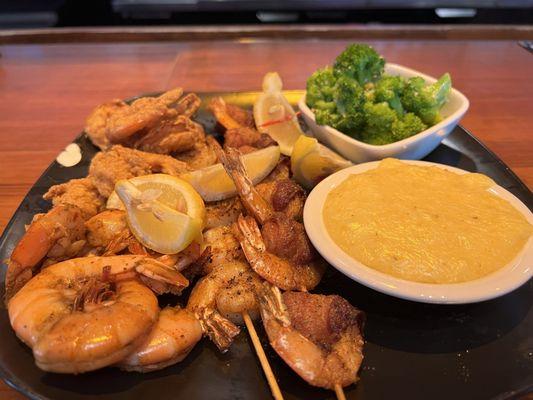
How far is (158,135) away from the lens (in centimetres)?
311

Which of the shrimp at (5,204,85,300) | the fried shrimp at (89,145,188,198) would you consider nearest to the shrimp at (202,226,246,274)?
the fried shrimp at (89,145,188,198)

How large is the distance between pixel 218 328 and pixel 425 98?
6.97 feet

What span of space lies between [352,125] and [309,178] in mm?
517

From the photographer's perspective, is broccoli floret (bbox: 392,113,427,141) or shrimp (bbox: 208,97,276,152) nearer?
broccoli floret (bbox: 392,113,427,141)

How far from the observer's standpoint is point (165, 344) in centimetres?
184

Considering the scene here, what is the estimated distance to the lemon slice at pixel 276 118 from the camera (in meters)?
3.32

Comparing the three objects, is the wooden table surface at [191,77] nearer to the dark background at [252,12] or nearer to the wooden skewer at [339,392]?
the dark background at [252,12]

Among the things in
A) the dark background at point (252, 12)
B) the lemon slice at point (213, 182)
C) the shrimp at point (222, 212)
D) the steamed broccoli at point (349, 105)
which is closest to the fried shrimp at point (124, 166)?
the lemon slice at point (213, 182)

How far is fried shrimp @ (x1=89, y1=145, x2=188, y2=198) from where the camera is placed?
2734 mm

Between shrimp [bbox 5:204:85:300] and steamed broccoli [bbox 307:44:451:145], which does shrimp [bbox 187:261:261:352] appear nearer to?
shrimp [bbox 5:204:85:300]

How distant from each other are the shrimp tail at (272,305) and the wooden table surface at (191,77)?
2.03 m

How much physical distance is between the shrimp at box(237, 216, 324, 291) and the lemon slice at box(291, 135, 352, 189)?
1.96ft

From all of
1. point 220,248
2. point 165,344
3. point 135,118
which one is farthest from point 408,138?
point 165,344

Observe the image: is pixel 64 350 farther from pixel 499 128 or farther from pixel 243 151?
pixel 499 128
